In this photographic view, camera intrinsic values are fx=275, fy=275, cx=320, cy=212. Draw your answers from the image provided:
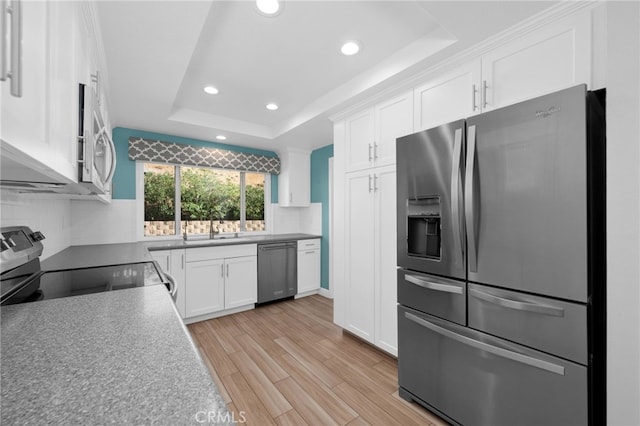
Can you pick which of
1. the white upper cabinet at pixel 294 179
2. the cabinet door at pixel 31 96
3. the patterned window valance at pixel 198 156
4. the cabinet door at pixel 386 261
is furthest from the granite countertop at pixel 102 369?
the white upper cabinet at pixel 294 179

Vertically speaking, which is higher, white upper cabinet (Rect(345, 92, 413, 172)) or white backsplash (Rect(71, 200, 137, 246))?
white upper cabinet (Rect(345, 92, 413, 172))

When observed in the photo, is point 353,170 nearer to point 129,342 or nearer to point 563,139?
point 563,139

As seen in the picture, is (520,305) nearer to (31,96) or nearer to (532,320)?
(532,320)

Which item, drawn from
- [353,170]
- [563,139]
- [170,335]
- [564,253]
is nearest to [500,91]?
[563,139]

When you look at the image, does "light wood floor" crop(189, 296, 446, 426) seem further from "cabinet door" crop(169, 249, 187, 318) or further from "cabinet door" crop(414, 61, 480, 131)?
"cabinet door" crop(414, 61, 480, 131)

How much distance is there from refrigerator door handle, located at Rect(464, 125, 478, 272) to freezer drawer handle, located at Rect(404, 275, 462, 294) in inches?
5.4

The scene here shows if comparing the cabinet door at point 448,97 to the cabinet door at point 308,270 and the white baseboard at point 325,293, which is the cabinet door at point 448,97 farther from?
the white baseboard at point 325,293

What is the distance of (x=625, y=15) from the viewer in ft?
3.28

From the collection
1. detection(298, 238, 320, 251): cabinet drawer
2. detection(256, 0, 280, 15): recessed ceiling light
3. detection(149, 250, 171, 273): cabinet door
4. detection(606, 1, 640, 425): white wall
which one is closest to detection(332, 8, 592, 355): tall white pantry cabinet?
detection(606, 1, 640, 425): white wall

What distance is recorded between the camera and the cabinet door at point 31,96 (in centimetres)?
48

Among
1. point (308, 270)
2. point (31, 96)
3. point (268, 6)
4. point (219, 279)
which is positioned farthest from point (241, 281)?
point (31, 96)

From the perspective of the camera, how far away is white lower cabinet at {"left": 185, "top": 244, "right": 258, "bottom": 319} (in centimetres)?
312

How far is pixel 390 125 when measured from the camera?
2.29m

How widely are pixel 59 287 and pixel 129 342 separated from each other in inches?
36.4
